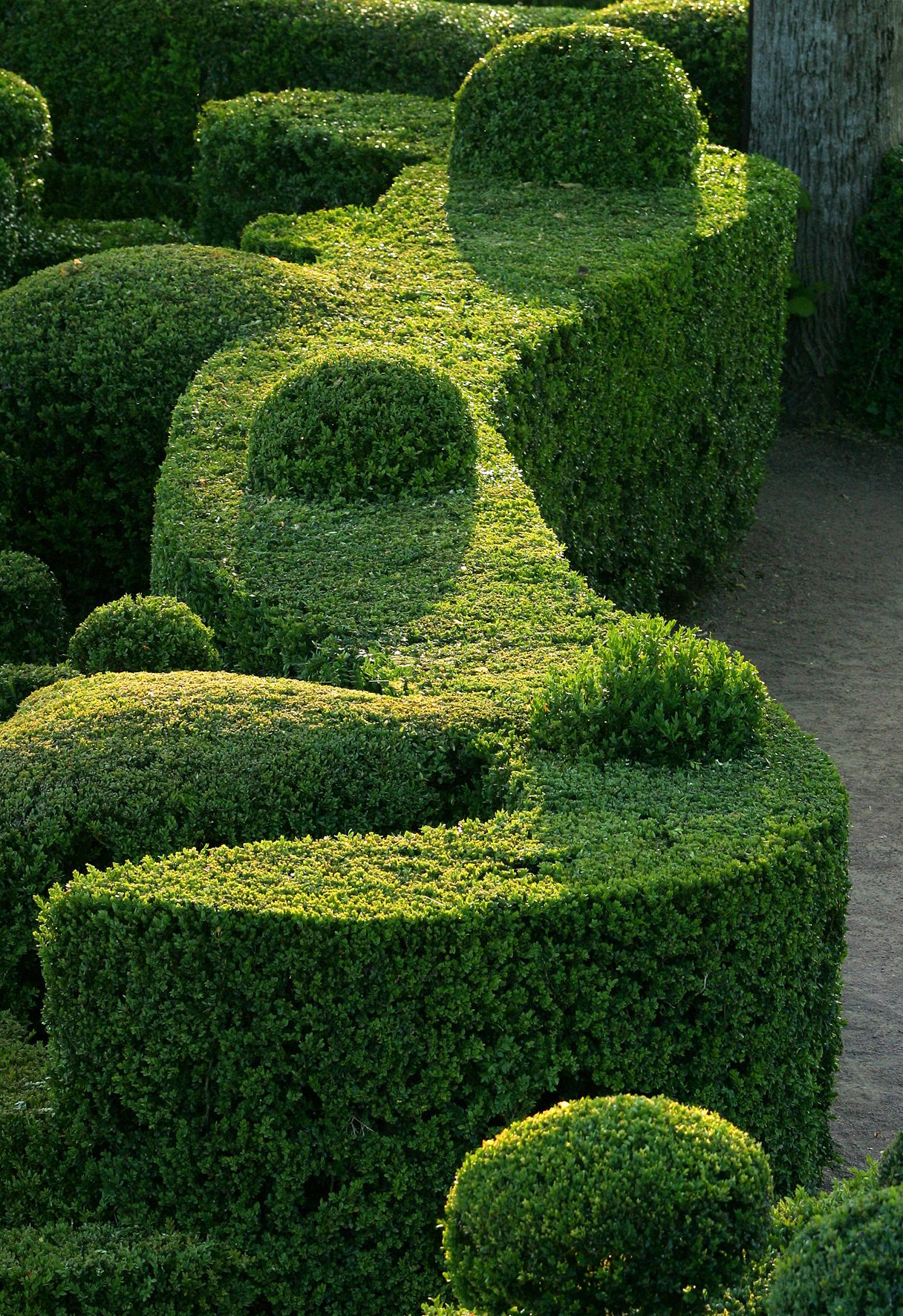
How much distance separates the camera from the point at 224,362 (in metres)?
8.50

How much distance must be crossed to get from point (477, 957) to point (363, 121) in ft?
31.0

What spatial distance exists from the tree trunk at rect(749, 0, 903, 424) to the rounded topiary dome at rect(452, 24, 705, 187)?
82.3 inches

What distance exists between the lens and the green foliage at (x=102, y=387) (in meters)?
8.89

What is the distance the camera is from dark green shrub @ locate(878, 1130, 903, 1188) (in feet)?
10.3

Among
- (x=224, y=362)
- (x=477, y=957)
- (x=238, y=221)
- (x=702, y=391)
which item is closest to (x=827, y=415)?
(x=702, y=391)

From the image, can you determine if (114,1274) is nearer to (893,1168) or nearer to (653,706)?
(893,1168)

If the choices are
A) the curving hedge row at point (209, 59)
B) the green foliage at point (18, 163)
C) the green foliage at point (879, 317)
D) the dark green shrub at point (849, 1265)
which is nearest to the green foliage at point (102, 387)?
the green foliage at point (18, 163)

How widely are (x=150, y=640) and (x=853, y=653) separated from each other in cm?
554

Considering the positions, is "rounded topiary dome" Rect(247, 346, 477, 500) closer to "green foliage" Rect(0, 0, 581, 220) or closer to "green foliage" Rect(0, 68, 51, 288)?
"green foliage" Rect(0, 68, 51, 288)

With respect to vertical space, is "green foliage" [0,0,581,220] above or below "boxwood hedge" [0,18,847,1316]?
above

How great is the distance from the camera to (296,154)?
471 inches

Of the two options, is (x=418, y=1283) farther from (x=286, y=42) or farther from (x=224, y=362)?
(x=286, y=42)

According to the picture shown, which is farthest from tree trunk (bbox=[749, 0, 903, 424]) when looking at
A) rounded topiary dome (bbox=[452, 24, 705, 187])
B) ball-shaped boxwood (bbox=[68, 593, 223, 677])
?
ball-shaped boxwood (bbox=[68, 593, 223, 677])

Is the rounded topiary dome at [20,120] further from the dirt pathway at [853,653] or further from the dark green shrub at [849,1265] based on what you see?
the dark green shrub at [849,1265]
